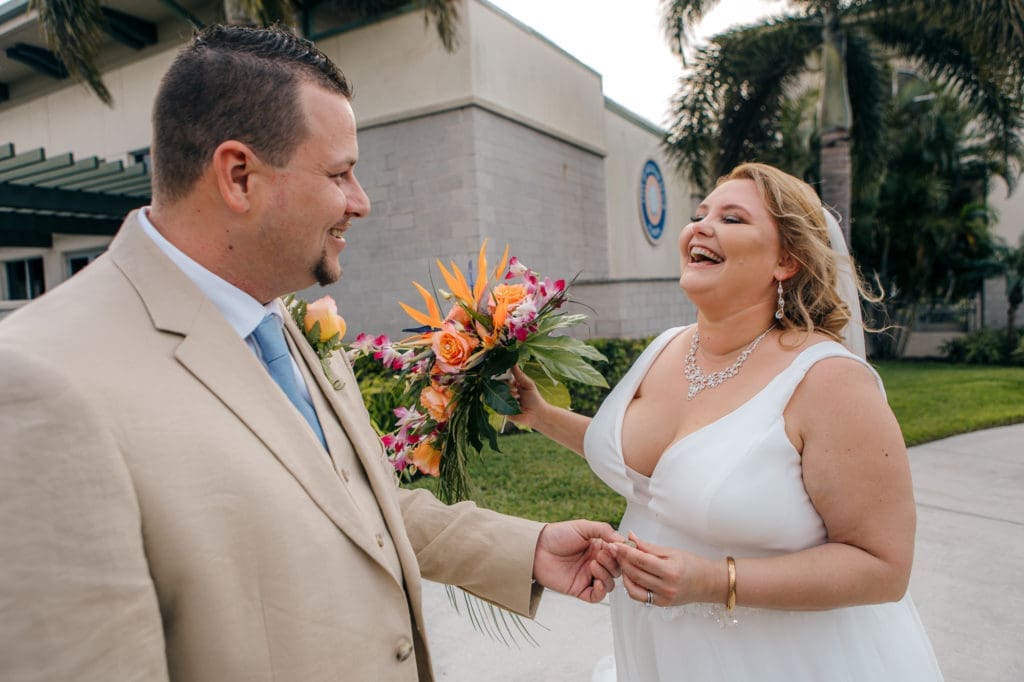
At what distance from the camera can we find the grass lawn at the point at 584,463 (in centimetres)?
Answer: 554

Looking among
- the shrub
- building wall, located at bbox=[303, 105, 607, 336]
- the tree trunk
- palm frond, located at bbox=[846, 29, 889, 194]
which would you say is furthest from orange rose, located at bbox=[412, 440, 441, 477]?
palm frond, located at bbox=[846, 29, 889, 194]

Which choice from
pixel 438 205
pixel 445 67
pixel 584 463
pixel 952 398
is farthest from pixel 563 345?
pixel 952 398

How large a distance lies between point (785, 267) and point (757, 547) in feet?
2.99

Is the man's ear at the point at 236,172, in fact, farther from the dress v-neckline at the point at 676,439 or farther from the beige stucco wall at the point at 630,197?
the beige stucco wall at the point at 630,197

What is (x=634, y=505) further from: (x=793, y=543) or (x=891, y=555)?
(x=891, y=555)

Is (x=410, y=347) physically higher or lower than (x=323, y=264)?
lower

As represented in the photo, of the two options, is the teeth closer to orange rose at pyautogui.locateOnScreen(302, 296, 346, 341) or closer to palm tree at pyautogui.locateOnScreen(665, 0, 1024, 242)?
orange rose at pyautogui.locateOnScreen(302, 296, 346, 341)

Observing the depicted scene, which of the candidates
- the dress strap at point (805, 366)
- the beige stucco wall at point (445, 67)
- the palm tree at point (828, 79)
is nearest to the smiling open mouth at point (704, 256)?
the dress strap at point (805, 366)

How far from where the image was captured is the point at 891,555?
1.76 m

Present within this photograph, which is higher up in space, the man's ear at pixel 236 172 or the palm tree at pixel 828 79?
the palm tree at pixel 828 79

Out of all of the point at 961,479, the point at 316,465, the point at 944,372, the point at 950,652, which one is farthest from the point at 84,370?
the point at 944,372

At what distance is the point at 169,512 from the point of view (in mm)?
1063

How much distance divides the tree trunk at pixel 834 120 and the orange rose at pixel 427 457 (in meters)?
9.83

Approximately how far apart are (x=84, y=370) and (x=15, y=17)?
48.9 feet
